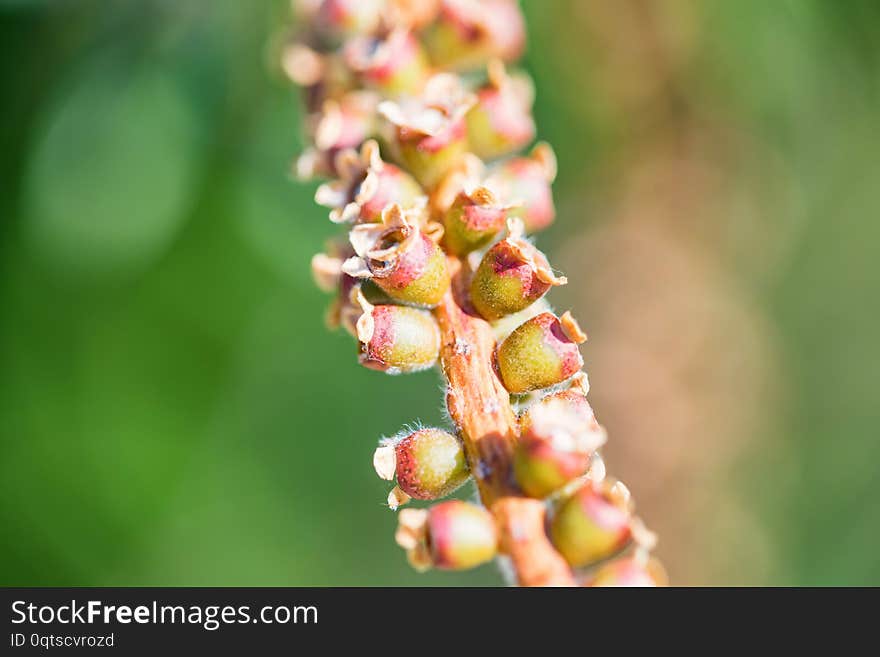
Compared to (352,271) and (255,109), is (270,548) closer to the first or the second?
(255,109)

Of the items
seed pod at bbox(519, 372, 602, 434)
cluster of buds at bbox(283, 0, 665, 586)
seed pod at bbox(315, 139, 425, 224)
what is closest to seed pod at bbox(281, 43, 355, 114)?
cluster of buds at bbox(283, 0, 665, 586)

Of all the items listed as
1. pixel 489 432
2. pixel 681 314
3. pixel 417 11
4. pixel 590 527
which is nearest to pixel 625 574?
pixel 590 527

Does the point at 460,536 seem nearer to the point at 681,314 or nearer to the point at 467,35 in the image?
the point at 467,35

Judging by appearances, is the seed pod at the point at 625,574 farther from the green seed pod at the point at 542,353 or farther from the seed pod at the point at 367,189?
the seed pod at the point at 367,189

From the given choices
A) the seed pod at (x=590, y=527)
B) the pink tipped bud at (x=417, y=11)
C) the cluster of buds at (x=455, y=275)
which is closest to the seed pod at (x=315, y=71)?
the cluster of buds at (x=455, y=275)

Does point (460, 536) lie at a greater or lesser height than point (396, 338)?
lesser

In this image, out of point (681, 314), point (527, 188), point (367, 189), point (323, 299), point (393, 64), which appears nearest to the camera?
point (367, 189)
